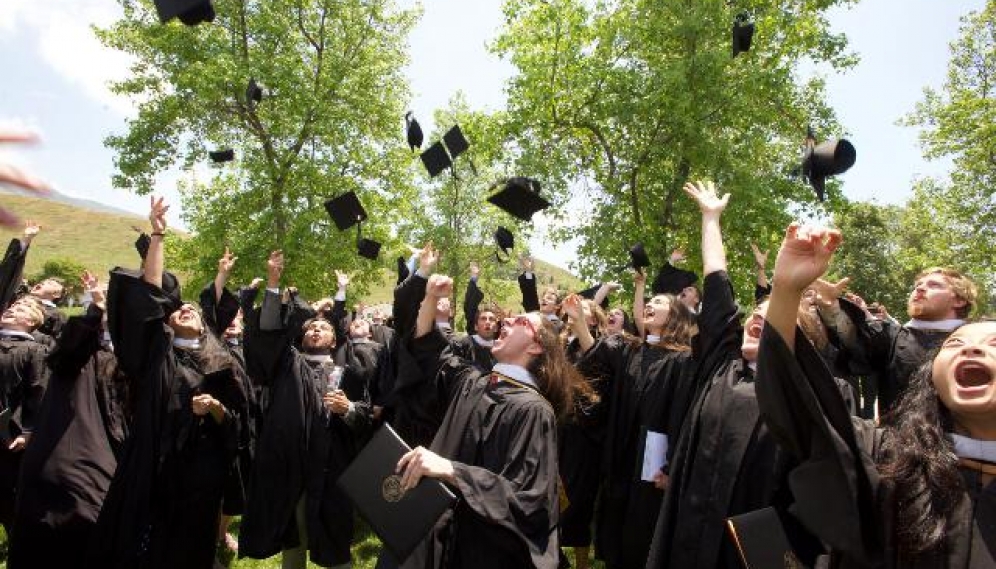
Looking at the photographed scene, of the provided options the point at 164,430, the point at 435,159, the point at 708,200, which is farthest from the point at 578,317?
the point at 164,430

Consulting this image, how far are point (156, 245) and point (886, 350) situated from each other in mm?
5059

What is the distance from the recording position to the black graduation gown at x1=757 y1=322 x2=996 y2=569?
6.24 feet

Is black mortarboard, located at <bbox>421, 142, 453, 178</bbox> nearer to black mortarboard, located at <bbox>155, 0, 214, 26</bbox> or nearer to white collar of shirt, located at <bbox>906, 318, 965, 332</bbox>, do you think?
black mortarboard, located at <bbox>155, 0, 214, 26</bbox>

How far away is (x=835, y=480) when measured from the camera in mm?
1940

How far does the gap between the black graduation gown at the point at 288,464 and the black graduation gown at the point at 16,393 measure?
72.8 inches

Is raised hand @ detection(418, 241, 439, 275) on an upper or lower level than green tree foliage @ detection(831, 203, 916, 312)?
lower

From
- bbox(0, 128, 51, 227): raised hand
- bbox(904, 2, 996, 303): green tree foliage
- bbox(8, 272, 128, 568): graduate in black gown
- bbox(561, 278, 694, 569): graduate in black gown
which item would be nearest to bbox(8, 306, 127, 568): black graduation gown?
bbox(8, 272, 128, 568): graduate in black gown

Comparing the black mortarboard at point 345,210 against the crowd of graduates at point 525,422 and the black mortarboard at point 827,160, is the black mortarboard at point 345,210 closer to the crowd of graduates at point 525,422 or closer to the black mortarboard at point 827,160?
the crowd of graduates at point 525,422

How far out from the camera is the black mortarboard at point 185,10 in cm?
511

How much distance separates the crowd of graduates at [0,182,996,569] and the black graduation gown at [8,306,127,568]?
0.01 m

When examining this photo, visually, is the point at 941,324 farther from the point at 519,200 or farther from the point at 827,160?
the point at 519,200

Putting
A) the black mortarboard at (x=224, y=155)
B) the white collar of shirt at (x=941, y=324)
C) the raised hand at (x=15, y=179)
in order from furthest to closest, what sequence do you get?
1. the black mortarboard at (x=224, y=155)
2. the white collar of shirt at (x=941, y=324)
3. the raised hand at (x=15, y=179)

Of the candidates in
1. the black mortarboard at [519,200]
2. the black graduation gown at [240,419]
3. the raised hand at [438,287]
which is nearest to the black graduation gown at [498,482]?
the raised hand at [438,287]

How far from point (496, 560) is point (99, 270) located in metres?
81.0
